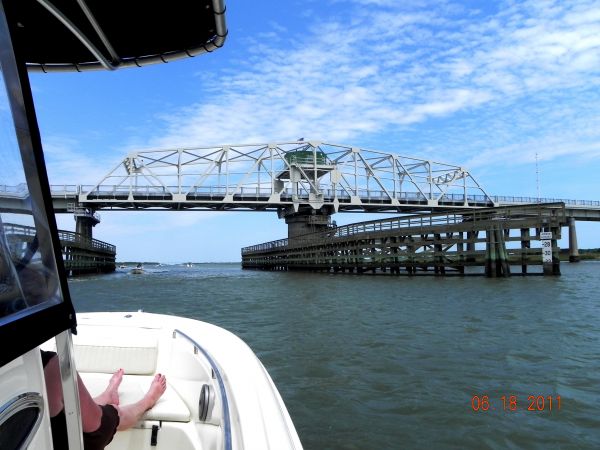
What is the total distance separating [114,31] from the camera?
3.64 m

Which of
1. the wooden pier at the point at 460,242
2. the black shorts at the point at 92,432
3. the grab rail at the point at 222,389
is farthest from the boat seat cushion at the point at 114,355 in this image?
the wooden pier at the point at 460,242

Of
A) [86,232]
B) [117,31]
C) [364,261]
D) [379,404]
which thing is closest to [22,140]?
[117,31]

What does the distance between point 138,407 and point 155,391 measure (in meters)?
0.20

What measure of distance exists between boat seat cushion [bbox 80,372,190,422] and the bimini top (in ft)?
7.83

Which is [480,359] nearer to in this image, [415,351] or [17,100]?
[415,351]

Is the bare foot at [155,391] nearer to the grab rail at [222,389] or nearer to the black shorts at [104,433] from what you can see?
the grab rail at [222,389]

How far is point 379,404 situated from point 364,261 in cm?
2958

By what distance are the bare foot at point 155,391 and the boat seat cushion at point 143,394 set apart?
48 millimetres

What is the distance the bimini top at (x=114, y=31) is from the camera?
3146 mm

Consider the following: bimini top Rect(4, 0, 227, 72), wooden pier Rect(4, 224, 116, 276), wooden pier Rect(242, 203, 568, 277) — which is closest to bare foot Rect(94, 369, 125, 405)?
wooden pier Rect(4, 224, 116, 276)

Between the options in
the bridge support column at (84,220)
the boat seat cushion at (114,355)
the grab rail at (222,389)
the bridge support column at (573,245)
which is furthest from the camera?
the bridge support column at (573,245)

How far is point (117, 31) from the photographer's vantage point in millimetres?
3652

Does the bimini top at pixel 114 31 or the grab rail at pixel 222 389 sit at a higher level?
the bimini top at pixel 114 31

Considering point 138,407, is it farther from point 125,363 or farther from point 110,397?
point 125,363
